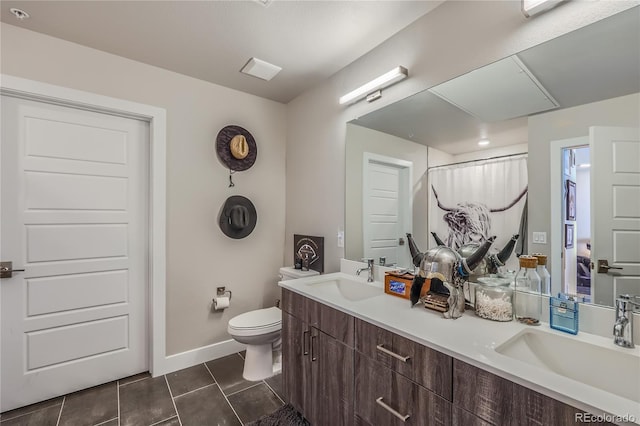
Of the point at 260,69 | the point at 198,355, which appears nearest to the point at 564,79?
the point at 260,69

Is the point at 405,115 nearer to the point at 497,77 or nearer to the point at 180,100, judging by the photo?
the point at 497,77

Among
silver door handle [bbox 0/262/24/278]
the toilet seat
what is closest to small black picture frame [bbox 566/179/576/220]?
the toilet seat

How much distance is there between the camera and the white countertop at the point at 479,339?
0.69 meters

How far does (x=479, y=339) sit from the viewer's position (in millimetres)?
1011

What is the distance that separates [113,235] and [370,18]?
240 cm

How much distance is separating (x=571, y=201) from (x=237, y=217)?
7.52 ft

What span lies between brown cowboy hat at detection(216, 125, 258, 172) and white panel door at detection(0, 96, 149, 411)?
2.00 ft

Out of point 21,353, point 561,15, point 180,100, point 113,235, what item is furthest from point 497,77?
point 21,353

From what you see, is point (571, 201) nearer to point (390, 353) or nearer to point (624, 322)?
point (624, 322)

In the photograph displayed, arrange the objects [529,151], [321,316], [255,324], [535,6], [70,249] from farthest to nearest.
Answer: [255,324] < [70,249] < [321,316] < [529,151] < [535,6]

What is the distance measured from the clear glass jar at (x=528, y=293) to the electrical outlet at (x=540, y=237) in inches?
4.3

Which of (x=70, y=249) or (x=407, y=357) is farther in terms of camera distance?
(x=70, y=249)

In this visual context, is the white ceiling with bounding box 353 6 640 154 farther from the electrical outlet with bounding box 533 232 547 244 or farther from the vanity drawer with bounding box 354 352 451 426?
the vanity drawer with bounding box 354 352 451 426

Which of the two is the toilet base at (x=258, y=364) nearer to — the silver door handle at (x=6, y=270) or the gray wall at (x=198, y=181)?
the gray wall at (x=198, y=181)
